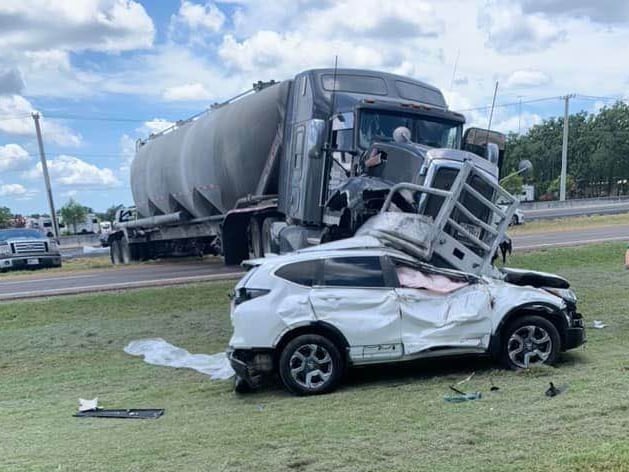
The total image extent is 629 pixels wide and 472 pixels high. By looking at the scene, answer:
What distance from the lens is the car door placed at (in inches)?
257

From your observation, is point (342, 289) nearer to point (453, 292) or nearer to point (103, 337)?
point (453, 292)

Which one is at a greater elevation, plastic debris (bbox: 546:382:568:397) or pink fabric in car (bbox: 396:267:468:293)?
pink fabric in car (bbox: 396:267:468:293)

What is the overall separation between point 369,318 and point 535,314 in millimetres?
1823

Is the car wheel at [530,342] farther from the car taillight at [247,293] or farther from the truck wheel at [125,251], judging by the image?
the truck wheel at [125,251]

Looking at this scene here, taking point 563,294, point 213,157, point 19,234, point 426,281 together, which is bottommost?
point 19,234

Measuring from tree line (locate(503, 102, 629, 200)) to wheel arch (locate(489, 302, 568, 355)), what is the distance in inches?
2731

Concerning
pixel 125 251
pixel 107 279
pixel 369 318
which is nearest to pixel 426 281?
pixel 369 318

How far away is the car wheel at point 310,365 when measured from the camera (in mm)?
6441

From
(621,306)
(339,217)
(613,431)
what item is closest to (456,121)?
(339,217)

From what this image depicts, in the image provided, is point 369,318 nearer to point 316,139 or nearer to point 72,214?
point 316,139

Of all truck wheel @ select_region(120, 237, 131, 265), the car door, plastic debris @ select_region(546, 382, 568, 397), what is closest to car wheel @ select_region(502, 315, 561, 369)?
plastic debris @ select_region(546, 382, 568, 397)

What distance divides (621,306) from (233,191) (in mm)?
8975

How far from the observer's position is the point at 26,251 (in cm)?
2322

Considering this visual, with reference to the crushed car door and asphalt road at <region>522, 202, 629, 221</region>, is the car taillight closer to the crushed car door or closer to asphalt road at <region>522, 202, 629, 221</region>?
the crushed car door
